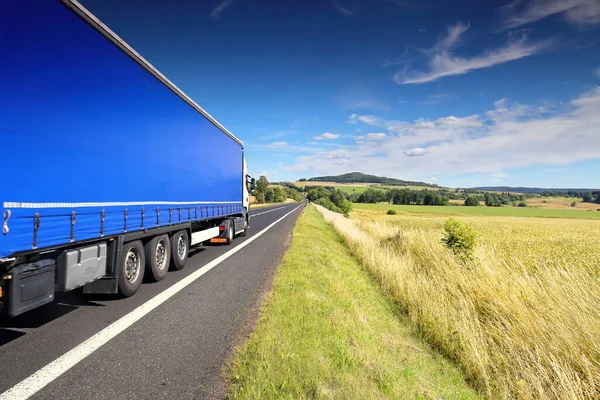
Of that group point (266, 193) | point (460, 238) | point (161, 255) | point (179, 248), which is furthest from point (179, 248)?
point (266, 193)

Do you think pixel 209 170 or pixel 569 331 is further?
pixel 209 170

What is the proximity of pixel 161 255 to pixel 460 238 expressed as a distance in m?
10.7

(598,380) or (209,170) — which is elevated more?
(209,170)

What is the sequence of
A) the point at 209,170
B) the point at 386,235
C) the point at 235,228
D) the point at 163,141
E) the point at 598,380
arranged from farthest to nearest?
the point at 386,235, the point at 235,228, the point at 209,170, the point at 163,141, the point at 598,380

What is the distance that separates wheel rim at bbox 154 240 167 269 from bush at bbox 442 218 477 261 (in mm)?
10064

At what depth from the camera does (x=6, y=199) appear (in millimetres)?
3311

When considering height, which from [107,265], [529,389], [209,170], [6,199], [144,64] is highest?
[144,64]

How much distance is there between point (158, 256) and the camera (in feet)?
23.0

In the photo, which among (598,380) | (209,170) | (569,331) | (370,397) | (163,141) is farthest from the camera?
(209,170)

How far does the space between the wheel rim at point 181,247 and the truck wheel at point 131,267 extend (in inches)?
68.2

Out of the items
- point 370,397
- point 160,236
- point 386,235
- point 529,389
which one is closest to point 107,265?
point 160,236

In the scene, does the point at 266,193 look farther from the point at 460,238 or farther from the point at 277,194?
the point at 460,238

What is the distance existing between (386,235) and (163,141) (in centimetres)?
1513

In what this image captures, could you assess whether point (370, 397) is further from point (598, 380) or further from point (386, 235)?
point (386, 235)
